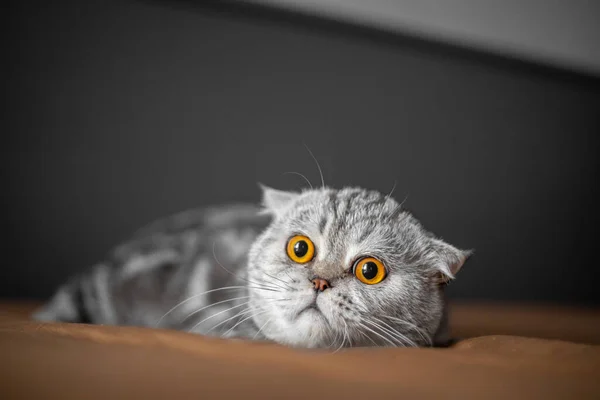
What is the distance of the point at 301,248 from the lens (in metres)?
1.03

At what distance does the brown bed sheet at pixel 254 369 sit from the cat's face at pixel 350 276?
0.14 m

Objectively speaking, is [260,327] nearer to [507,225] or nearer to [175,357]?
[175,357]

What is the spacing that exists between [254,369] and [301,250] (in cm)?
45

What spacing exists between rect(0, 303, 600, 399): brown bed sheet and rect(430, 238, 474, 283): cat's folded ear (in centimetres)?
23

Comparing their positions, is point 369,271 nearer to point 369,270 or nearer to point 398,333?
point 369,270

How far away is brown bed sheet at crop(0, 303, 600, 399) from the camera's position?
1.74 ft

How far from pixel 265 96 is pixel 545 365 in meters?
1.85

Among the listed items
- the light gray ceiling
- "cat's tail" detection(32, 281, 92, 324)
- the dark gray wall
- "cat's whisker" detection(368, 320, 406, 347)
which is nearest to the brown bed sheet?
"cat's whisker" detection(368, 320, 406, 347)

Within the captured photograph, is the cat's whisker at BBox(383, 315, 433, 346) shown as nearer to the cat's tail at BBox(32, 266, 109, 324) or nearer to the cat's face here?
the cat's face

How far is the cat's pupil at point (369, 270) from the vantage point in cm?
96

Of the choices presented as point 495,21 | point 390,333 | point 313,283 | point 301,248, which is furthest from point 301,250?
point 495,21

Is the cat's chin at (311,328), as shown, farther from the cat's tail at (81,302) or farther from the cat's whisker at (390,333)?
the cat's tail at (81,302)

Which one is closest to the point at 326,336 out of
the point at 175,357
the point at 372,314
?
the point at 372,314

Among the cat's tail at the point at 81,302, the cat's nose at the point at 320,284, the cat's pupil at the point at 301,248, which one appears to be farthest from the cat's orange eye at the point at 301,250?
the cat's tail at the point at 81,302
